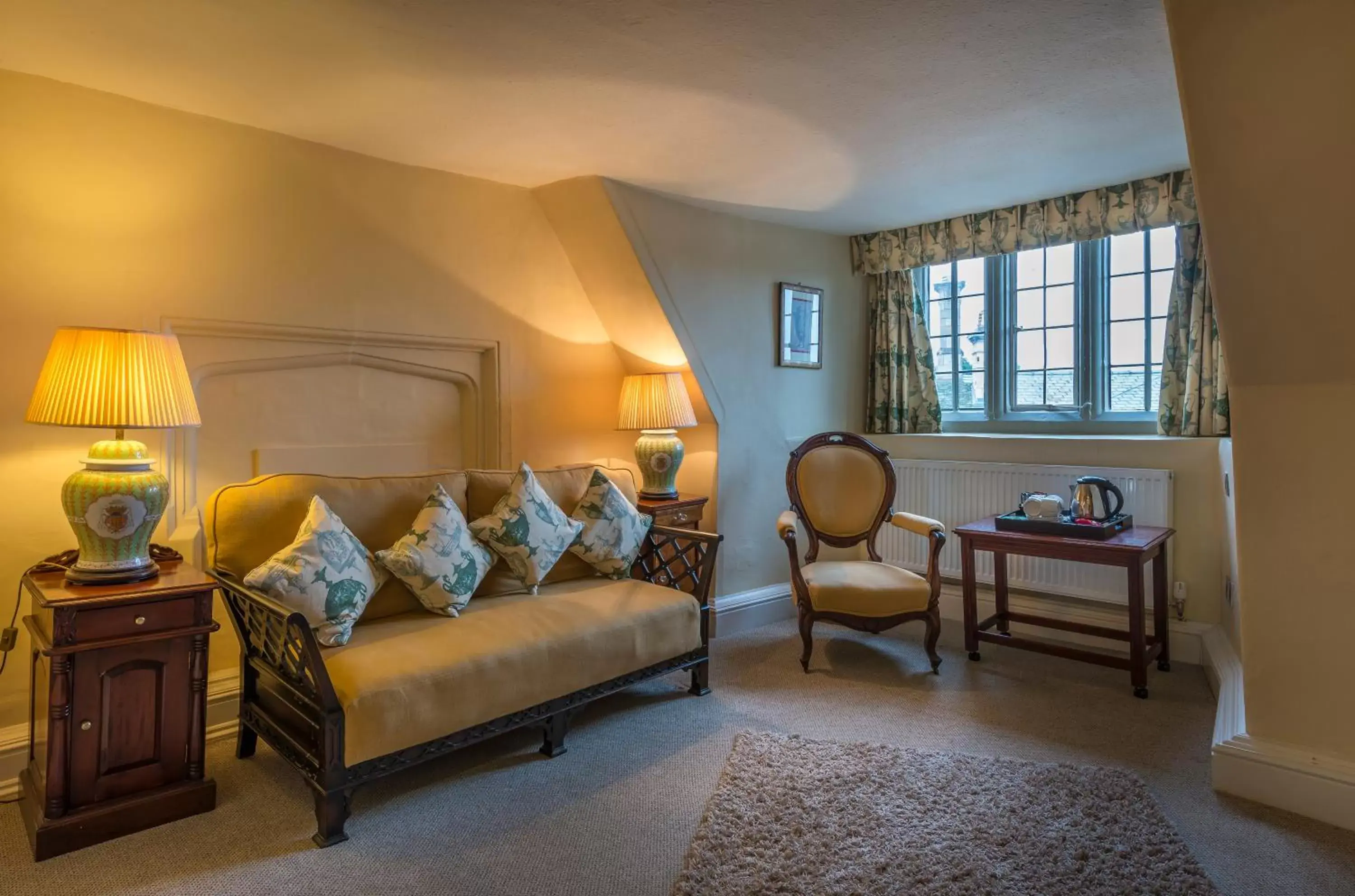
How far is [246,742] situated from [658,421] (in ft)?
6.89

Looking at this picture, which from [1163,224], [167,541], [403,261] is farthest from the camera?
[1163,224]

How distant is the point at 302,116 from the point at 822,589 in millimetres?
2756

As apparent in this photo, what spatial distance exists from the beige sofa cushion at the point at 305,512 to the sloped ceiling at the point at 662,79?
130cm

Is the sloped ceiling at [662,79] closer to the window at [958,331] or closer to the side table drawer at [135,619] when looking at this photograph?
the window at [958,331]

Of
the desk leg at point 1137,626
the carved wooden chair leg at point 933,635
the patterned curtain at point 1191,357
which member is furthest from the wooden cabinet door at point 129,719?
the patterned curtain at point 1191,357

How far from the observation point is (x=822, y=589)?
11.4 feet

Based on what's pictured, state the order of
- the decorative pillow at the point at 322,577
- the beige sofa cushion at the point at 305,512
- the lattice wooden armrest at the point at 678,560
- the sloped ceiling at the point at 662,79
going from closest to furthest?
the sloped ceiling at the point at 662,79, the decorative pillow at the point at 322,577, the beige sofa cushion at the point at 305,512, the lattice wooden armrest at the point at 678,560

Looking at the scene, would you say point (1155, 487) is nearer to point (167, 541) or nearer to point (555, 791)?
point (555, 791)

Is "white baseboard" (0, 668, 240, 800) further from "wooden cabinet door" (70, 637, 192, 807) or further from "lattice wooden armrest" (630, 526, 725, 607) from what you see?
"lattice wooden armrest" (630, 526, 725, 607)

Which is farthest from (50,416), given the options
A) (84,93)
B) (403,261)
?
(403,261)

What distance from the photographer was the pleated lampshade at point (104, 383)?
2129 millimetres

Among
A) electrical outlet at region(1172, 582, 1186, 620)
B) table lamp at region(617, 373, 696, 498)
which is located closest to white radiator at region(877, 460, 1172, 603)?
electrical outlet at region(1172, 582, 1186, 620)

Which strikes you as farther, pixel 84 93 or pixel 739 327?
pixel 739 327

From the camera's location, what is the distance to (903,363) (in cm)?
461
